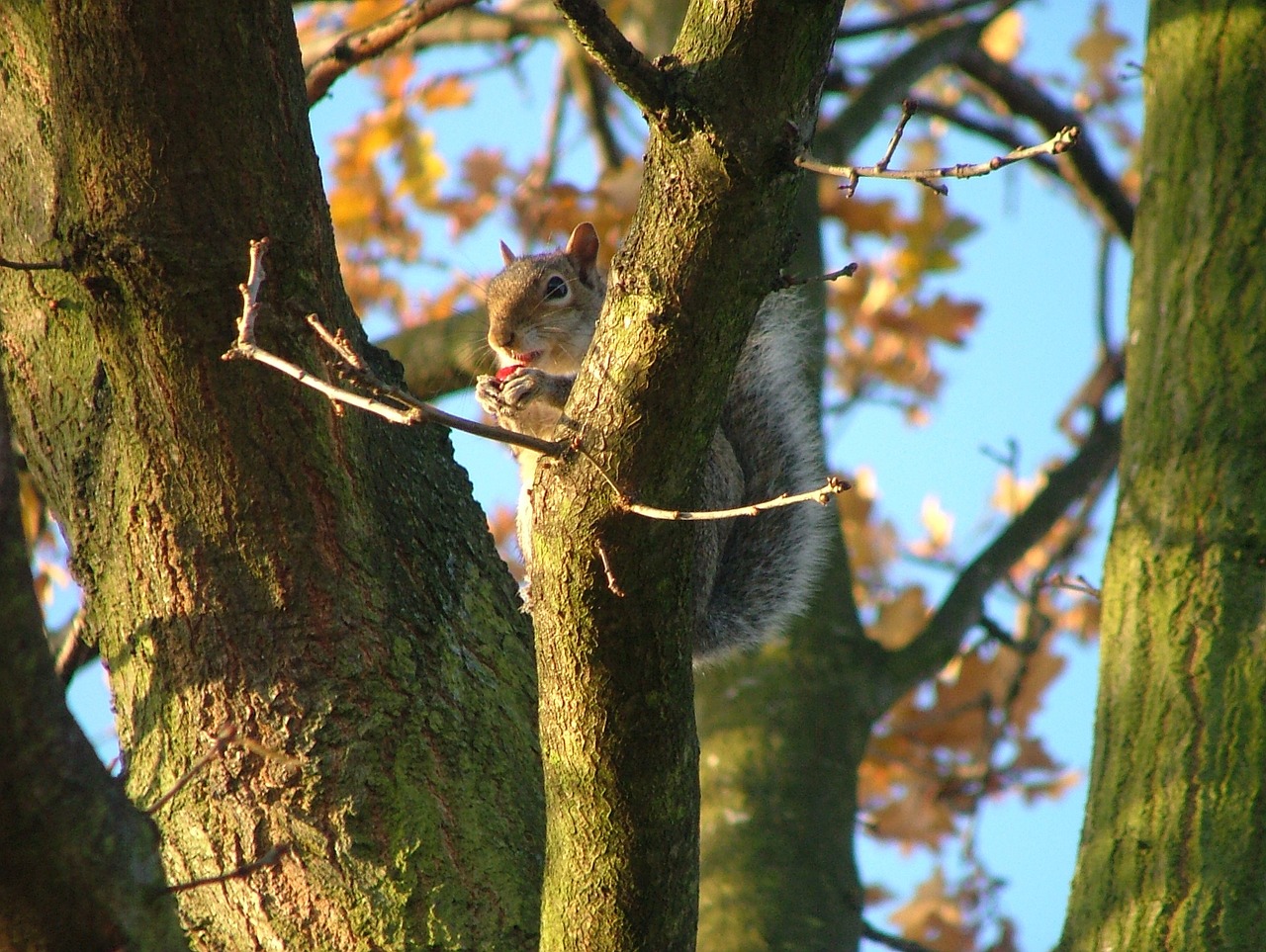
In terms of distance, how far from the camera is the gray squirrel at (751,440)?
3076 millimetres

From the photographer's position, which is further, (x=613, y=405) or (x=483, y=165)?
(x=483, y=165)

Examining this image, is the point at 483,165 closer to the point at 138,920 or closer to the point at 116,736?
the point at 116,736

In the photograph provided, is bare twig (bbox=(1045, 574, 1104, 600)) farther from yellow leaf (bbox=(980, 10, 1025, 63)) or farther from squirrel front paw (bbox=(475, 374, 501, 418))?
yellow leaf (bbox=(980, 10, 1025, 63))

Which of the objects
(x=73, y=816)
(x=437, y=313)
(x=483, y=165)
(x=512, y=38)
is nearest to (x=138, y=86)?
(x=73, y=816)

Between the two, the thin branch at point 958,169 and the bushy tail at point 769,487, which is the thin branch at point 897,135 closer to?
the thin branch at point 958,169

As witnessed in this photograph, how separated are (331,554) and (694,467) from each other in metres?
0.68

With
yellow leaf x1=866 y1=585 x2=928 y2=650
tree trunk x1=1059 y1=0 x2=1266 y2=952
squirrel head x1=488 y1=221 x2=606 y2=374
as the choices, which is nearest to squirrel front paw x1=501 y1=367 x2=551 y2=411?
squirrel head x1=488 y1=221 x2=606 y2=374

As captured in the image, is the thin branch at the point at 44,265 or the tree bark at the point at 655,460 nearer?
the tree bark at the point at 655,460

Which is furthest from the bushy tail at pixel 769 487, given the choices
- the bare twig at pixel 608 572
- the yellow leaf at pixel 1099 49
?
the yellow leaf at pixel 1099 49

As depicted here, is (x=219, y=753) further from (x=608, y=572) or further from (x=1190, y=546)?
(x=1190, y=546)

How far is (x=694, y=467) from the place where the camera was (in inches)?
59.3

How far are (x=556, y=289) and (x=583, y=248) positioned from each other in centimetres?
22

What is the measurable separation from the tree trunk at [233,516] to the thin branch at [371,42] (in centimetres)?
87

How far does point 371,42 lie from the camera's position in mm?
2732
